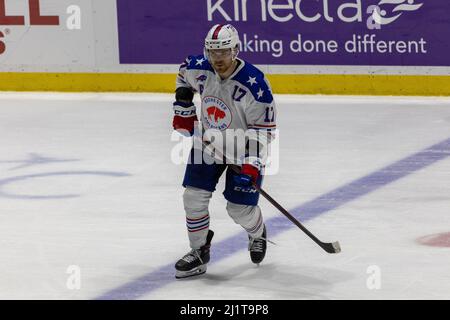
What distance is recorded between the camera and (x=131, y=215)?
665cm

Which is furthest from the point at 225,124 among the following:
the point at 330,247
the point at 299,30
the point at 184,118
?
the point at 299,30

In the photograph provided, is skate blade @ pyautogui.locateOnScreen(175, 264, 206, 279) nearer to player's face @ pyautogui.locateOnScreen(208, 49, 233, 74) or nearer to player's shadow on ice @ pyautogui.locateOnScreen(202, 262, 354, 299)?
player's shadow on ice @ pyautogui.locateOnScreen(202, 262, 354, 299)

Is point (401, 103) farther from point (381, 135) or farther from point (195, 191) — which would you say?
point (195, 191)

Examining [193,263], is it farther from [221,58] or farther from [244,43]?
[244,43]

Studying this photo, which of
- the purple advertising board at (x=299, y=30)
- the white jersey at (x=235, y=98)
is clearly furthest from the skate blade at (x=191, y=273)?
the purple advertising board at (x=299, y=30)

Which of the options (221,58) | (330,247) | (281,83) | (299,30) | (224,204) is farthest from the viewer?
(281,83)

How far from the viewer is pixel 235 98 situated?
5.27 meters

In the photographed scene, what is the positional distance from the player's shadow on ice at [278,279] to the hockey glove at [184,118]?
0.70m

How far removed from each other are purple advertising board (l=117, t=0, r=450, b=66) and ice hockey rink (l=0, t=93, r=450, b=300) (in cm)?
41

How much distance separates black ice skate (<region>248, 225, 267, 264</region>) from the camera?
5607mm

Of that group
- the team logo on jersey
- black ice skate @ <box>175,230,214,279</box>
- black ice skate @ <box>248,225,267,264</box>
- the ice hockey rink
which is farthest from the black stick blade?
the team logo on jersey

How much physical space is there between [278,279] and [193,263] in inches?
16.2
